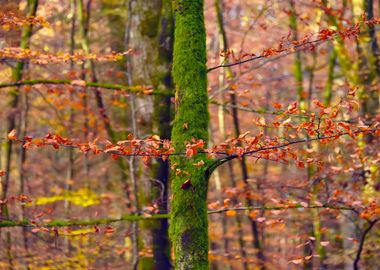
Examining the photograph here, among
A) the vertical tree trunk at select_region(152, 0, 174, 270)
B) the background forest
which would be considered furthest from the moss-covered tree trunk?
the vertical tree trunk at select_region(152, 0, 174, 270)

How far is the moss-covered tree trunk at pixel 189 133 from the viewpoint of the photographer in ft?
14.9

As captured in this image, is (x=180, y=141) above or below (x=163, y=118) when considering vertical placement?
below

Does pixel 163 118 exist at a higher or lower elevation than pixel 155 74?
lower

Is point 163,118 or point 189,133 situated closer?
point 189,133

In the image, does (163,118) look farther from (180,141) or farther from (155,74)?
(180,141)

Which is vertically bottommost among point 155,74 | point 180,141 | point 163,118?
point 180,141

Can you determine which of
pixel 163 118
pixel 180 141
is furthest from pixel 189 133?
pixel 163 118

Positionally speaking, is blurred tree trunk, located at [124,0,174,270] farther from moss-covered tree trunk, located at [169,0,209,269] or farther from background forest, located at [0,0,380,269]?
moss-covered tree trunk, located at [169,0,209,269]

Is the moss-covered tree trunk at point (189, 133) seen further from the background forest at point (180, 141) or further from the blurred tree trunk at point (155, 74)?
the blurred tree trunk at point (155, 74)

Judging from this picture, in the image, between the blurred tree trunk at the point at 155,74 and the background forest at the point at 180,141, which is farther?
the blurred tree trunk at the point at 155,74

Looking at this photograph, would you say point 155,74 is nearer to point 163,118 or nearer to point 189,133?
point 163,118

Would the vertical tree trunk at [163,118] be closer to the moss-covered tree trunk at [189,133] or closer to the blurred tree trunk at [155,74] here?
the blurred tree trunk at [155,74]

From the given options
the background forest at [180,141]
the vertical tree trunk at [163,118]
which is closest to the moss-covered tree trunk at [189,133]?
the background forest at [180,141]

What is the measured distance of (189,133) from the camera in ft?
15.3
